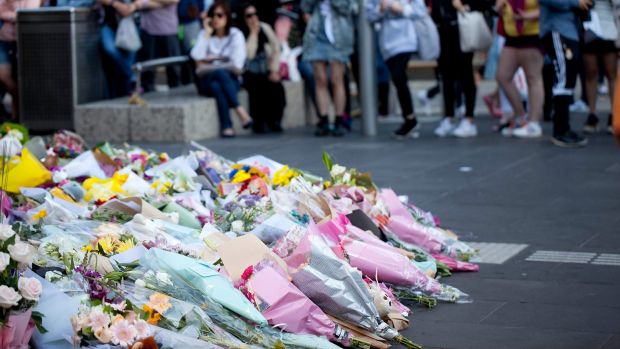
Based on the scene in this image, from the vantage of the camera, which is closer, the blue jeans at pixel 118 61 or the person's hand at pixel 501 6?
the person's hand at pixel 501 6

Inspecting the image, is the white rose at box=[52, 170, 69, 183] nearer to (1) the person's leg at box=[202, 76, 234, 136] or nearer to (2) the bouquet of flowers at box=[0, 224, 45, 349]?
(2) the bouquet of flowers at box=[0, 224, 45, 349]

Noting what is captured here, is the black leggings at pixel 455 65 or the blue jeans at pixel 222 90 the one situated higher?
the black leggings at pixel 455 65

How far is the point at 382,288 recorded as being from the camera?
6.17 metres

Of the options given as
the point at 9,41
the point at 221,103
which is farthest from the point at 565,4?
the point at 9,41

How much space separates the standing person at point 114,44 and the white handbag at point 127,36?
0.29ft

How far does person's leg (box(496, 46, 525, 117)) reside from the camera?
1279cm

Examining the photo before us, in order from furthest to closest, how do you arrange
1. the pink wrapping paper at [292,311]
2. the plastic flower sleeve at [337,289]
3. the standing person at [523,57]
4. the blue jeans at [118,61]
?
the blue jeans at [118,61], the standing person at [523,57], the plastic flower sleeve at [337,289], the pink wrapping paper at [292,311]

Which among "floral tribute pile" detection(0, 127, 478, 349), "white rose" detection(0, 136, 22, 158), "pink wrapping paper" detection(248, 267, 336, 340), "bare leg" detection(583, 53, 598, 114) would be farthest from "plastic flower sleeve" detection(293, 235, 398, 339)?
"bare leg" detection(583, 53, 598, 114)

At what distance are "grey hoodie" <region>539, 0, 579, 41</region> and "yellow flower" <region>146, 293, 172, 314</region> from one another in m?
7.42

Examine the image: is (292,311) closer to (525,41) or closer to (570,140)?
(570,140)

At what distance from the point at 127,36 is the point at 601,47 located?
5.08 metres

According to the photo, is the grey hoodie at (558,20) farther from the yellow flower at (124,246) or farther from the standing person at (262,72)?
the yellow flower at (124,246)

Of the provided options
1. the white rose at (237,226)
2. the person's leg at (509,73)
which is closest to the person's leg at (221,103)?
the person's leg at (509,73)

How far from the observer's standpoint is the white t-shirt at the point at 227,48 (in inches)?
541
